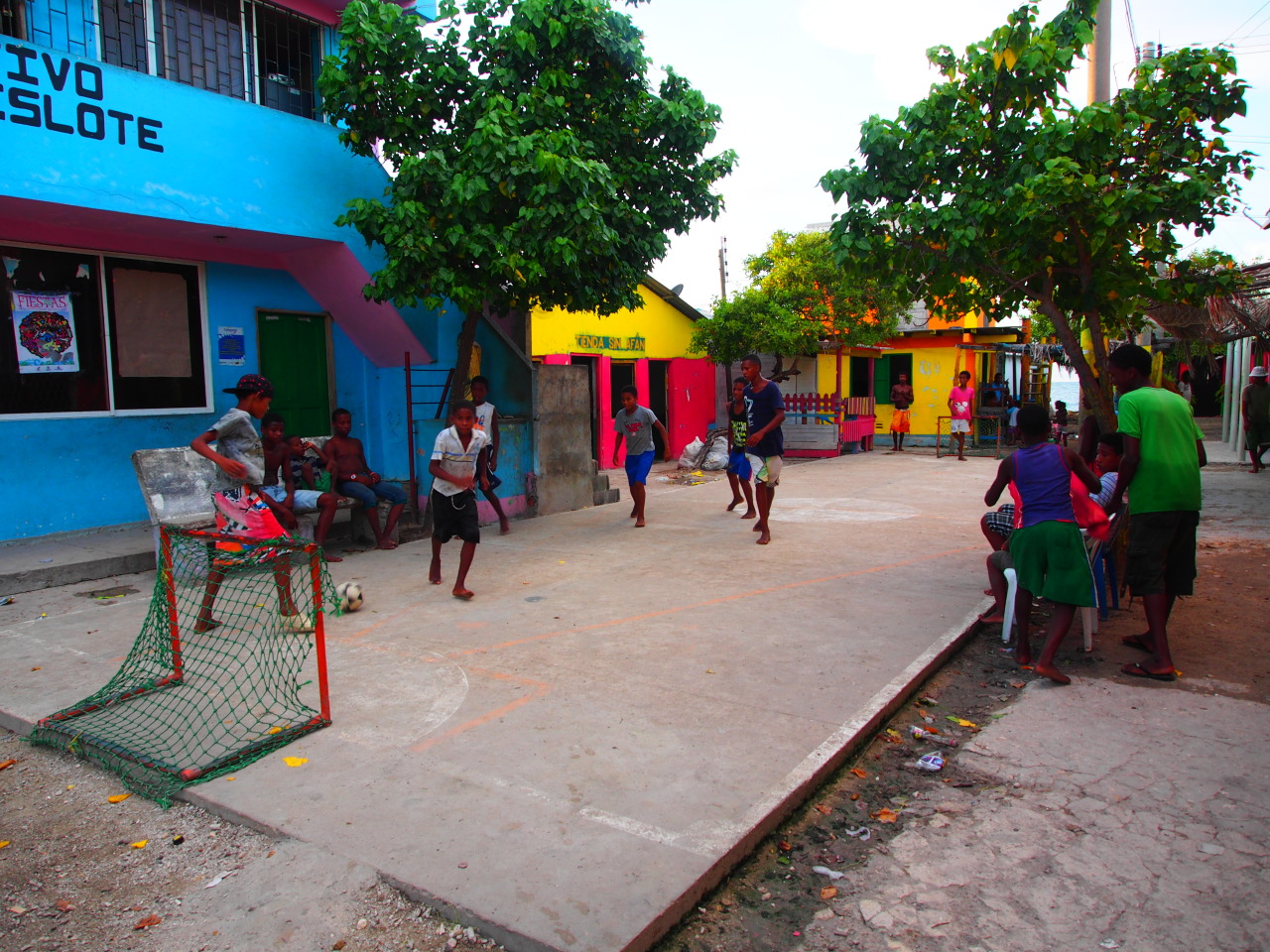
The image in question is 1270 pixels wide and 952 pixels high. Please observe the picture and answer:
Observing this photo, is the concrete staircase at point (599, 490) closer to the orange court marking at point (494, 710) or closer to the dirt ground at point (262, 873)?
the orange court marking at point (494, 710)

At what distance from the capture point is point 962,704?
4.67 metres

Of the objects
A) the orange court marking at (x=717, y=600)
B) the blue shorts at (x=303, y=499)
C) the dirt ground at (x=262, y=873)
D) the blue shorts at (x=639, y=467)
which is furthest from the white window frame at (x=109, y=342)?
the orange court marking at (x=717, y=600)

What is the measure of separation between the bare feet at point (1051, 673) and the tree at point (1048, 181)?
8.11ft

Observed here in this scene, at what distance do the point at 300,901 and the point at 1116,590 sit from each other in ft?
18.5

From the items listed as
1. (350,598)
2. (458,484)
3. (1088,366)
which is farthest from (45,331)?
(1088,366)

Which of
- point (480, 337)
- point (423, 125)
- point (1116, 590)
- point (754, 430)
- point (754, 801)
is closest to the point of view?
point (754, 801)

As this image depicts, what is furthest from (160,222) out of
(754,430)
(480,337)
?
(754,430)

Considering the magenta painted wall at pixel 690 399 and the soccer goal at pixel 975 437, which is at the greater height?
the magenta painted wall at pixel 690 399

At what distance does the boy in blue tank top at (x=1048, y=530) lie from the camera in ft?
15.5

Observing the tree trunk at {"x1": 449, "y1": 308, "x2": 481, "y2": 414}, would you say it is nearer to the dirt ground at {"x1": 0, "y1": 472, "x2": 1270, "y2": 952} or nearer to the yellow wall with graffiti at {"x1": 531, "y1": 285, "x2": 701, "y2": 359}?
the yellow wall with graffiti at {"x1": 531, "y1": 285, "x2": 701, "y2": 359}

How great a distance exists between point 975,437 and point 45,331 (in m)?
20.1

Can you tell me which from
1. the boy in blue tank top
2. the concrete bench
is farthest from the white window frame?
the boy in blue tank top

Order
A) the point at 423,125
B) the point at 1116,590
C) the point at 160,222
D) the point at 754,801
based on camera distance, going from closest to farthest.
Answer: the point at 754,801 → the point at 1116,590 → the point at 160,222 → the point at 423,125

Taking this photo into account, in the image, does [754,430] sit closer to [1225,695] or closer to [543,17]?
[543,17]
